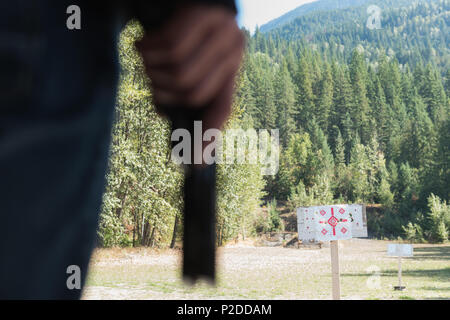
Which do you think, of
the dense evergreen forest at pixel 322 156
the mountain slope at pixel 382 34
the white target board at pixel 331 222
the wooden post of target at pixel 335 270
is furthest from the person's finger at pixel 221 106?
the mountain slope at pixel 382 34

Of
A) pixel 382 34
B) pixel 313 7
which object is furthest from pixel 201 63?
pixel 313 7

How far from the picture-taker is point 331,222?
3.18m

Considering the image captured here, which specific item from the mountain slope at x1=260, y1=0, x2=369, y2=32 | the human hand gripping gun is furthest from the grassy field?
the mountain slope at x1=260, y1=0, x2=369, y2=32

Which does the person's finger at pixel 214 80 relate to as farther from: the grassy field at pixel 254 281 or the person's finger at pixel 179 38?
the grassy field at pixel 254 281

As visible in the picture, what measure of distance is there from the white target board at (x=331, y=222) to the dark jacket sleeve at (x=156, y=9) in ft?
10.0

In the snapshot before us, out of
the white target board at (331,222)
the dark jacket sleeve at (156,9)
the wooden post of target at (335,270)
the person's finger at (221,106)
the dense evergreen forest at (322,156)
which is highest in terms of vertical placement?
the dense evergreen forest at (322,156)

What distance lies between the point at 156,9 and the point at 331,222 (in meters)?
3.18

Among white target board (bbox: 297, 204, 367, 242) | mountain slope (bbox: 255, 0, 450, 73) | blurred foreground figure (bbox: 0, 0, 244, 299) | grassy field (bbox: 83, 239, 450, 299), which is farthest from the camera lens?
mountain slope (bbox: 255, 0, 450, 73)

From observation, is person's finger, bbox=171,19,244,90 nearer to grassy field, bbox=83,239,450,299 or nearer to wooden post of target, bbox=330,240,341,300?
wooden post of target, bbox=330,240,341,300

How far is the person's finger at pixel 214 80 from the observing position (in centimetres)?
13

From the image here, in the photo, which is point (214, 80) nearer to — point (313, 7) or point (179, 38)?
point (179, 38)

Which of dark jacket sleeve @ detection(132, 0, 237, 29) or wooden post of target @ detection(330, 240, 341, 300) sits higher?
dark jacket sleeve @ detection(132, 0, 237, 29)

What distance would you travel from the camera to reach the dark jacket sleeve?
0.12 m

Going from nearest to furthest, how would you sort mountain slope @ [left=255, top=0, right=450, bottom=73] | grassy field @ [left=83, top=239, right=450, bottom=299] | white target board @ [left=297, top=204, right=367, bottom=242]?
white target board @ [left=297, top=204, right=367, bottom=242]
grassy field @ [left=83, top=239, right=450, bottom=299]
mountain slope @ [left=255, top=0, right=450, bottom=73]
